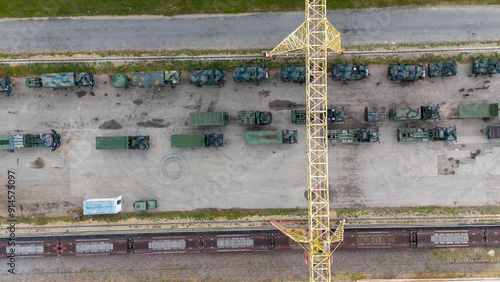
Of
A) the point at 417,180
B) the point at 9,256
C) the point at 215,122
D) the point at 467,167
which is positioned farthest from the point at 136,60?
the point at 467,167

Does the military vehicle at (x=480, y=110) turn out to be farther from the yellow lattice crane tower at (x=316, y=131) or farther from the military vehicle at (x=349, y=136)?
the yellow lattice crane tower at (x=316, y=131)

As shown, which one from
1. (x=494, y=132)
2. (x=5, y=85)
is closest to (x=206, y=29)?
(x=5, y=85)

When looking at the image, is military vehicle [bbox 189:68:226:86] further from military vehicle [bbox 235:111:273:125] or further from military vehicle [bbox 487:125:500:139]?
military vehicle [bbox 487:125:500:139]

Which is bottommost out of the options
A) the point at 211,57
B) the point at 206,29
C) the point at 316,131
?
the point at 316,131

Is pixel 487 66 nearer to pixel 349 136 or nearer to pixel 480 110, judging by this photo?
pixel 480 110

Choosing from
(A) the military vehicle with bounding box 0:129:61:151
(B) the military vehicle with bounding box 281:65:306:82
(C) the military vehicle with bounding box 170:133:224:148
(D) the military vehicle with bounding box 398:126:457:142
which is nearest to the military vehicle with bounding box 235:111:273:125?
(C) the military vehicle with bounding box 170:133:224:148

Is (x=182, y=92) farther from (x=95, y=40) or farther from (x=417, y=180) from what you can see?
(x=417, y=180)

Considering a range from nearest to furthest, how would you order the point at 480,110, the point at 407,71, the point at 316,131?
the point at 316,131 < the point at 480,110 < the point at 407,71
